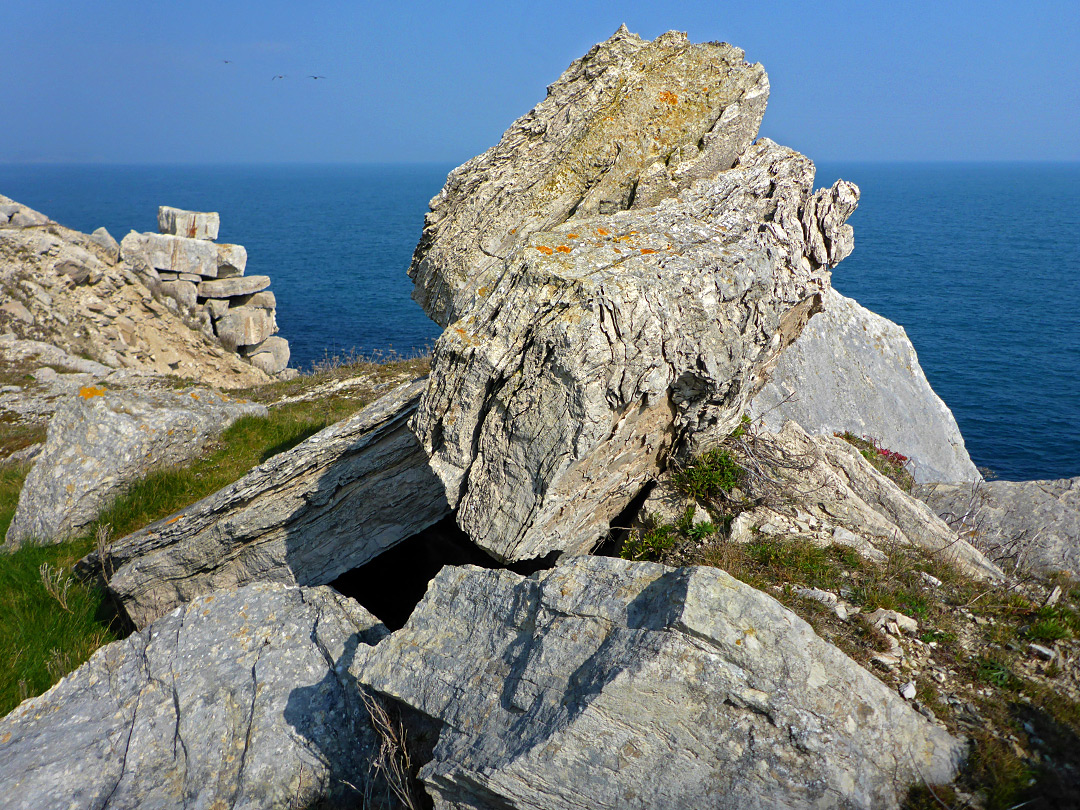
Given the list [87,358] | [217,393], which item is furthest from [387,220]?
[217,393]

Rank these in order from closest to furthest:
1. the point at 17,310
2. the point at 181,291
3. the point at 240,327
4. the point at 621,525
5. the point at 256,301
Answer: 1. the point at 621,525
2. the point at 17,310
3. the point at 181,291
4. the point at 240,327
5. the point at 256,301

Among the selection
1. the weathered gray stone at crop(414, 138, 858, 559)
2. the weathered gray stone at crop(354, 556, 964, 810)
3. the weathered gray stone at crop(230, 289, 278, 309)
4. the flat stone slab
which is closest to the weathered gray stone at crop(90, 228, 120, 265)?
the flat stone slab

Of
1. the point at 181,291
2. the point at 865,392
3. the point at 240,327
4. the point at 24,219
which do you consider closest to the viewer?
the point at 865,392

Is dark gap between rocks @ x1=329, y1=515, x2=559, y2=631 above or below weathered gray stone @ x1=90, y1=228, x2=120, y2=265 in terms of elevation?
below

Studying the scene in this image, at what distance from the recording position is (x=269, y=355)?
120 feet

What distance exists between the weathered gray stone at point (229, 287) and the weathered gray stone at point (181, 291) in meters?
0.91

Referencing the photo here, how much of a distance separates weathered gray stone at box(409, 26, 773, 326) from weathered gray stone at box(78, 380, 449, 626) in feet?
7.58

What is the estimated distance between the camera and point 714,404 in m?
7.57

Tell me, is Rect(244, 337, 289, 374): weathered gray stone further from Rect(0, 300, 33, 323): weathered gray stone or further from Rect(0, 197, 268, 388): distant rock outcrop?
Rect(0, 300, 33, 323): weathered gray stone

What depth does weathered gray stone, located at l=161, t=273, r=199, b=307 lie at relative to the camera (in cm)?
3422

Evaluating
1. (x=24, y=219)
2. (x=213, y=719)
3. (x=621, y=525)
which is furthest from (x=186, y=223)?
(x=621, y=525)

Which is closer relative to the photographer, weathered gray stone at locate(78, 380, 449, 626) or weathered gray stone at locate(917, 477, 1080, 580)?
weathered gray stone at locate(78, 380, 449, 626)

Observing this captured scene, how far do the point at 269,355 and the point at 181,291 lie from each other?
5622mm

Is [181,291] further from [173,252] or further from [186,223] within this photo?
[186,223]
